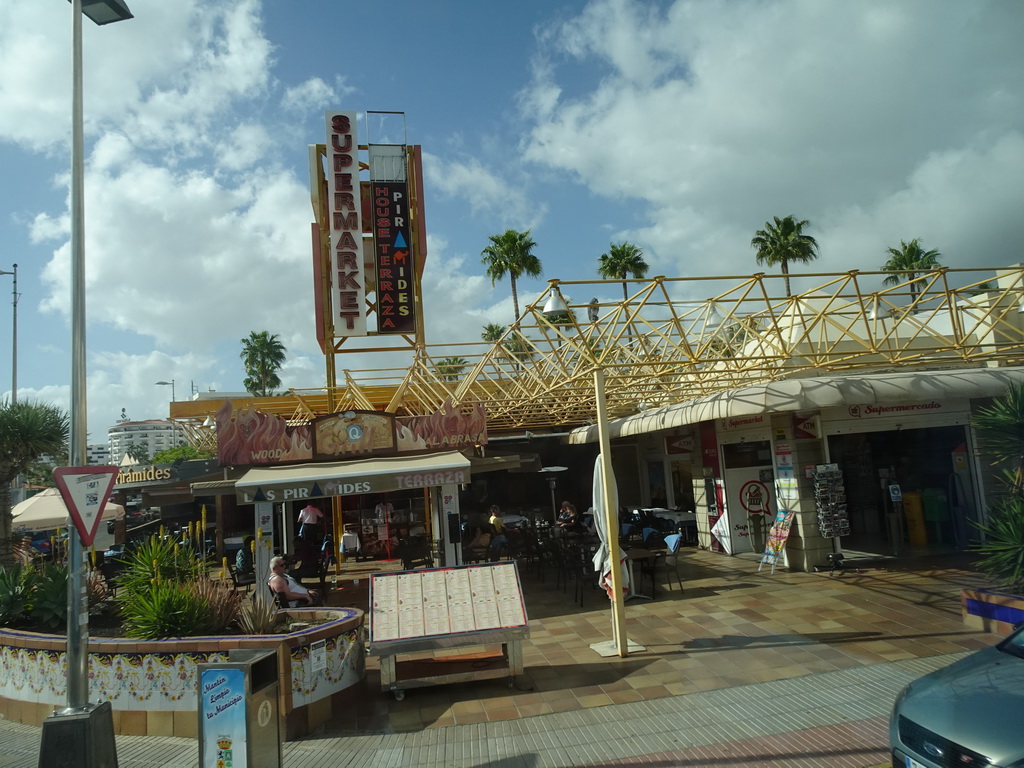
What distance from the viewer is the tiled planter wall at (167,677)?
5863 mm

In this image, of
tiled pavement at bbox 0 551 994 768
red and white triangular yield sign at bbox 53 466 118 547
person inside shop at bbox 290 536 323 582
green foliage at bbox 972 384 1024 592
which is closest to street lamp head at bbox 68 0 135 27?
red and white triangular yield sign at bbox 53 466 118 547

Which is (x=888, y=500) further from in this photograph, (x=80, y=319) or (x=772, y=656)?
(x=80, y=319)

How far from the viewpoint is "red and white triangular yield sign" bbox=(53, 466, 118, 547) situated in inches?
195

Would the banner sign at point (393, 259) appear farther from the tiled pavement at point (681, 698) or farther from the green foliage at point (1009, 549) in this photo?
the green foliage at point (1009, 549)

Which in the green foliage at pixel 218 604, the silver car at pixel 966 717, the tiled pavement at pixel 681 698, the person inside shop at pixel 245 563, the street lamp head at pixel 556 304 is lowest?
the tiled pavement at pixel 681 698

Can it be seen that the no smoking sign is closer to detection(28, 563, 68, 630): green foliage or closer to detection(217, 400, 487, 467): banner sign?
detection(217, 400, 487, 467): banner sign

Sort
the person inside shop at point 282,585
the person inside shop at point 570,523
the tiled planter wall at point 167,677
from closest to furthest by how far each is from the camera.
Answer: the tiled planter wall at point 167,677, the person inside shop at point 282,585, the person inside shop at point 570,523

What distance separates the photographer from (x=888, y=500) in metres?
13.4

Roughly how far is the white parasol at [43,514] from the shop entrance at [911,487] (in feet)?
51.1

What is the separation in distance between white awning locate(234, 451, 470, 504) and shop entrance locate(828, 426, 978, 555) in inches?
304

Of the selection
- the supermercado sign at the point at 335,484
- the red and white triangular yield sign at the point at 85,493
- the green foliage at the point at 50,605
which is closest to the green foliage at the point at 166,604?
the green foliage at the point at 50,605

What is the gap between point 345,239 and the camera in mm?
15195

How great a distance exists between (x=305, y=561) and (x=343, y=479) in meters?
2.71

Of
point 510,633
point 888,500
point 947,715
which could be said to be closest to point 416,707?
point 510,633
